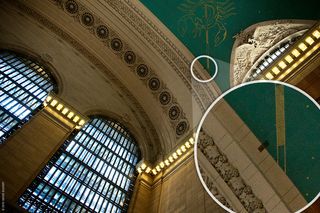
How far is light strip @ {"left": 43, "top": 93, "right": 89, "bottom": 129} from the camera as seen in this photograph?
442 inches

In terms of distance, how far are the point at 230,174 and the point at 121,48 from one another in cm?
751

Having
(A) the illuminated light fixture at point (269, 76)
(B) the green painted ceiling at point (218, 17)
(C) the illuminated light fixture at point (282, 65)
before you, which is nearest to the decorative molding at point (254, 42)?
(B) the green painted ceiling at point (218, 17)

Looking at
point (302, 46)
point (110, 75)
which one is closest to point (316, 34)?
point (302, 46)

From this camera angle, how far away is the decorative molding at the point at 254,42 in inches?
404

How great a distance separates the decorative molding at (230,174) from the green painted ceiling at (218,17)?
6.58ft

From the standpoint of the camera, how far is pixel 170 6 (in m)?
12.1

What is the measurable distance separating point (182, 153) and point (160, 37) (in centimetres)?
436

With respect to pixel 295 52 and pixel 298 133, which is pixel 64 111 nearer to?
pixel 295 52

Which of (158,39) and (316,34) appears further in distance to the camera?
(158,39)

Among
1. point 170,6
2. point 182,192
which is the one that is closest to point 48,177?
point 182,192

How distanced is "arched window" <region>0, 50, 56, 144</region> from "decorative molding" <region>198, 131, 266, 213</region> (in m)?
5.29

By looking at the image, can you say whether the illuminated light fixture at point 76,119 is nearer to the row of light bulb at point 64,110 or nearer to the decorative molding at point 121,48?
the row of light bulb at point 64,110

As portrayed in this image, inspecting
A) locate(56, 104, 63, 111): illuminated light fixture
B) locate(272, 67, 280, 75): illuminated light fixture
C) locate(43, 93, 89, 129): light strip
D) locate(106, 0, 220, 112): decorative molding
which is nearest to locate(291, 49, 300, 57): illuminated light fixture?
locate(272, 67, 280, 75): illuminated light fixture

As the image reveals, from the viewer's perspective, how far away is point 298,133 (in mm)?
5555
